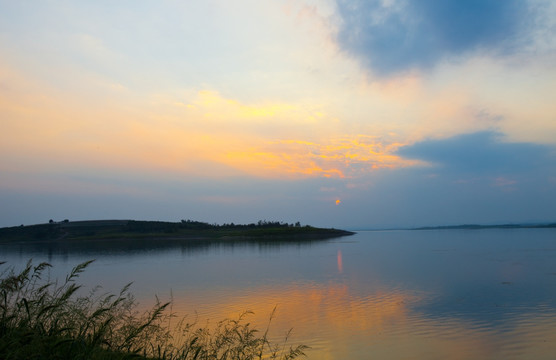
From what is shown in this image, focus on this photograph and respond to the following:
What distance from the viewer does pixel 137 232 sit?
154875 millimetres

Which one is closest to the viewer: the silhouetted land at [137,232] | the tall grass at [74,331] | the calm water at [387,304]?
the tall grass at [74,331]

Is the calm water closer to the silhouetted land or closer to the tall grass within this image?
the tall grass

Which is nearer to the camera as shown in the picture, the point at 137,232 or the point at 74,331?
the point at 74,331

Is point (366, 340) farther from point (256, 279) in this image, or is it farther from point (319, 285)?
point (256, 279)

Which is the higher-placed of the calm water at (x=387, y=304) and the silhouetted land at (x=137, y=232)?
the silhouetted land at (x=137, y=232)

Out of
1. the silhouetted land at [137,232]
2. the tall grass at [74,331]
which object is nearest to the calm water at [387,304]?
the tall grass at [74,331]

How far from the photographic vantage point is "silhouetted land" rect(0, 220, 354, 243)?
143 meters

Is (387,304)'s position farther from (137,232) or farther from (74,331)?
(137,232)

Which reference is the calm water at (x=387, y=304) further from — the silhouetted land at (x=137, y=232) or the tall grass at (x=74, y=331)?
the silhouetted land at (x=137, y=232)

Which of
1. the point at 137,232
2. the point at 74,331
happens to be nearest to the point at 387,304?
the point at 74,331

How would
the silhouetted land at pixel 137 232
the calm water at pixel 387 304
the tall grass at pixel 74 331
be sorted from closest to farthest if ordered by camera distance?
the tall grass at pixel 74 331 → the calm water at pixel 387 304 → the silhouetted land at pixel 137 232

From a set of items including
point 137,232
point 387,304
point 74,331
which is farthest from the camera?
point 137,232

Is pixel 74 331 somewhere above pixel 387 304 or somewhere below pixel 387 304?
above

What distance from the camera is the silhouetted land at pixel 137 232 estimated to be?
469ft
